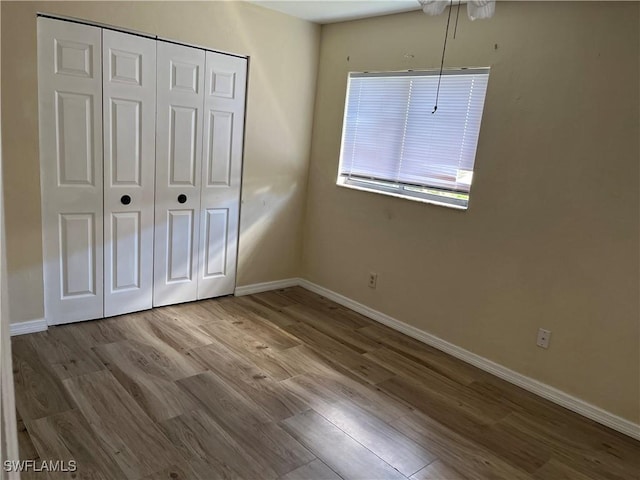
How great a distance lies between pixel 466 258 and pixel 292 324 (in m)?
1.38

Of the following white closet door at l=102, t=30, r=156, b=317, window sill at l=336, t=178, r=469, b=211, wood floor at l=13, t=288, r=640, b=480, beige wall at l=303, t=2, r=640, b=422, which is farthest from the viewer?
window sill at l=336, t=178, r=469, b=211

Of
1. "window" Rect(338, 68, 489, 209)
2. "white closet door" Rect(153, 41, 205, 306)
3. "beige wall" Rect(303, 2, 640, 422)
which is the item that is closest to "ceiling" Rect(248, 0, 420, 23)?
"beige wall" Rect(303, 2, 640, 422)

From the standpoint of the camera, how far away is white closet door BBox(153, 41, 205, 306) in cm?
332

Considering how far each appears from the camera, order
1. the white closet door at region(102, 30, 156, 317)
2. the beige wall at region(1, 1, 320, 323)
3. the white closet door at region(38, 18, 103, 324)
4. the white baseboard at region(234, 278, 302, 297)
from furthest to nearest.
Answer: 1. the white baseboard at region(234, 278, 302, 297)
2. the white closet door at region(102, 30, 156, 317)
3. the white closet door at region(38, 18, 103, 324)
4. the beige wall at region(1, 1, 320, 323)

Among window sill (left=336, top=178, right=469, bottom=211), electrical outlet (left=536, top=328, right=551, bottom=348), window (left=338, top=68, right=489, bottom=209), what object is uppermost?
window (left=338, top=68, right=489, bottom=209)

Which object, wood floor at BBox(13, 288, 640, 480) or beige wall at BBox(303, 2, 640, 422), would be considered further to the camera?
beige wall at BBox(303, 2, 640, 422)

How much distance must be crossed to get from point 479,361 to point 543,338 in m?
0.48

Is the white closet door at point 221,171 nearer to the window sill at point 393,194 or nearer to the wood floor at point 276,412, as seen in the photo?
the wood floor at point 276,412

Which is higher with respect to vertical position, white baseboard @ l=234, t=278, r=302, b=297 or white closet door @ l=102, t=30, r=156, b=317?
white closet door @ l=102, t=30, r=156, b=317

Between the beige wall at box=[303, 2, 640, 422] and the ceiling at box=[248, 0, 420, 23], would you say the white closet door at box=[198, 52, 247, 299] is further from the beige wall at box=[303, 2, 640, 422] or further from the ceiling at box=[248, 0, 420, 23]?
the beige wall at box=[303, 2, 640, 422]

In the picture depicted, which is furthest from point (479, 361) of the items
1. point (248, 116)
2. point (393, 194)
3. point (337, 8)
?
point (337, 8)

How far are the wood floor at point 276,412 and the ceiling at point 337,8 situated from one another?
7.79 feet

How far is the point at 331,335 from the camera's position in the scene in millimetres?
3473

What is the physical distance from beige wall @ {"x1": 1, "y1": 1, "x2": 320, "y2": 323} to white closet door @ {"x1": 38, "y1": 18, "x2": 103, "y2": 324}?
0.06m
